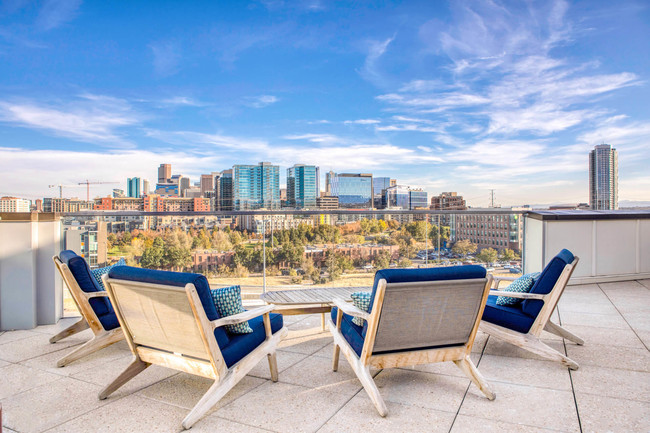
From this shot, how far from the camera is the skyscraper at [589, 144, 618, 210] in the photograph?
1108 centimetres

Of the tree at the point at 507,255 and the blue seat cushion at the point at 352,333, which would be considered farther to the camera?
the tree at the point at 507,255

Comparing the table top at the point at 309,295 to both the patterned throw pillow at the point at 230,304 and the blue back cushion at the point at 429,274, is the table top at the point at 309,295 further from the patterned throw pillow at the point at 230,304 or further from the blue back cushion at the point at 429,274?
the blue back cushion at the point at 429,274

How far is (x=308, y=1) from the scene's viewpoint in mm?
14281

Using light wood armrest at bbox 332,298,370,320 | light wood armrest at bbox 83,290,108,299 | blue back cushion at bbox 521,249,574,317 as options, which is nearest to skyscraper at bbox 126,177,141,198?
light wood armrest at bbox 83,290,108,299

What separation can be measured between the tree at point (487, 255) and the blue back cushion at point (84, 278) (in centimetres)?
438

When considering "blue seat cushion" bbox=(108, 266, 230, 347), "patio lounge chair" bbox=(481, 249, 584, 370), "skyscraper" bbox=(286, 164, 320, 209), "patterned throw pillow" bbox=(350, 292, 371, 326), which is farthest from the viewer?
"skyscraper" bbox=(286, 164, 320, 209)

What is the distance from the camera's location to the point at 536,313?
277 cm

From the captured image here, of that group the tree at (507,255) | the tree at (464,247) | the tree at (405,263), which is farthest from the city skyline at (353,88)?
the tree at (405,263)

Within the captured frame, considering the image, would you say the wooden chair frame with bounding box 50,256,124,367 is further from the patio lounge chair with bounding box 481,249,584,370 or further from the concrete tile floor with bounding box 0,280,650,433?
the patio lounge chair with bounding box 481,249,584,370

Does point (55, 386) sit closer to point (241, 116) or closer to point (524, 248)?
point (524, 248)

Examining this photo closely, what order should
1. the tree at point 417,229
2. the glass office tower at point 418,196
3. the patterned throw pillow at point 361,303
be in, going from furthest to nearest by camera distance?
the glass office tower at point 418,196 < the tree at point 417,229 < the patterned throw pillow at point 361,303

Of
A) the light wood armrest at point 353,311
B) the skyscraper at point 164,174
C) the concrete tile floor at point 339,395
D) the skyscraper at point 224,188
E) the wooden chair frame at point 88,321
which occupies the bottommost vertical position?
the concrete tile floor at point 339,395

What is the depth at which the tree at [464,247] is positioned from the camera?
511 centimetres

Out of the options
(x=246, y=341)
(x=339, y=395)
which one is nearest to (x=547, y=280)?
(x=339, y=395)
